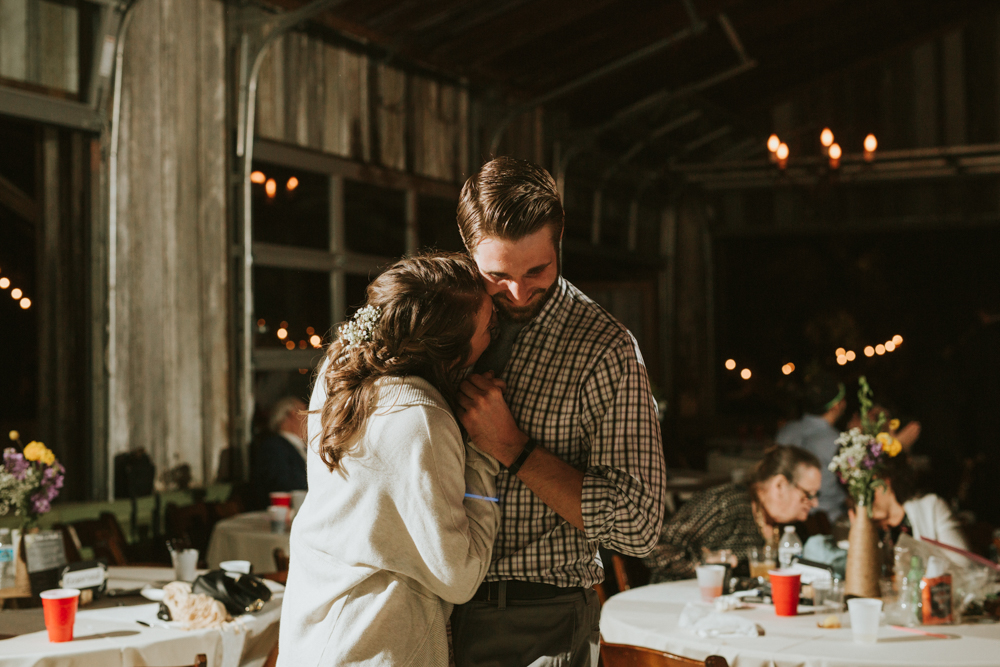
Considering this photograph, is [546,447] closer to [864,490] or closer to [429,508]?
[429,508]

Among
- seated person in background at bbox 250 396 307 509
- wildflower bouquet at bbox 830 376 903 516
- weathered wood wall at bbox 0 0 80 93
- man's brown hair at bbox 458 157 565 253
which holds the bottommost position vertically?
seated person in background at bbox 250 396 307 509

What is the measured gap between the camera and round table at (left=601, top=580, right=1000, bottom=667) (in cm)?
248

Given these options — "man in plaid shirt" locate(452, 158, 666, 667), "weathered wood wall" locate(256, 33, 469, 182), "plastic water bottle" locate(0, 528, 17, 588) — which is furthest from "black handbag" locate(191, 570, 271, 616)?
"weathered wood wall" locate(256, 33, 469, 182)

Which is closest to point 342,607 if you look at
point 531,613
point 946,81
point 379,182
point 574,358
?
point 531,613

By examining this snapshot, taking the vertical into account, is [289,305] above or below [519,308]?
above

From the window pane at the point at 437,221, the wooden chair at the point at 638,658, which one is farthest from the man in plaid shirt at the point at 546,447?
the window pane at the point at 437,221

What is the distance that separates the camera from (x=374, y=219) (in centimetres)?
730

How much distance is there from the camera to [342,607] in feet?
5.54

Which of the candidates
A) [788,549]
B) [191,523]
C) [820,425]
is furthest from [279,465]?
[820,425]

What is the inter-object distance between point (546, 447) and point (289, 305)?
4.97m

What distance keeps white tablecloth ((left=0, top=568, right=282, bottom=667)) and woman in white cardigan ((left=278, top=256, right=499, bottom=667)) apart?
963mm

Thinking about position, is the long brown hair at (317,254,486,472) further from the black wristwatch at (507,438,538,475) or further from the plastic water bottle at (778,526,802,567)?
the plastic water bottle at (778,526,802,567)

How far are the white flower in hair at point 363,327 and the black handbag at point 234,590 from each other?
53.3 inches

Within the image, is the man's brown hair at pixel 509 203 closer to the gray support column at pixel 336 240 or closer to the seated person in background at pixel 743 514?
the seated person in background at pixel 743 514
